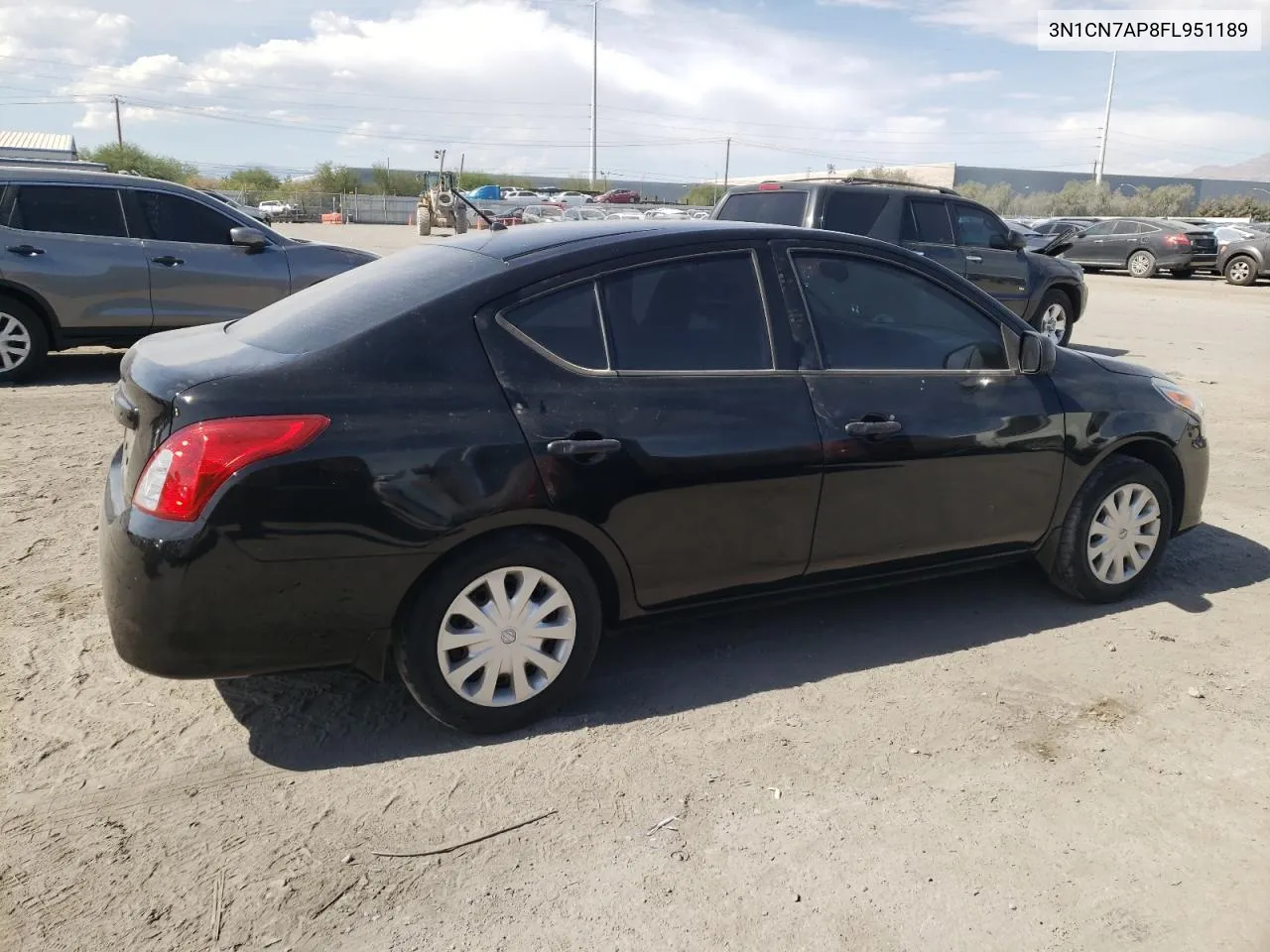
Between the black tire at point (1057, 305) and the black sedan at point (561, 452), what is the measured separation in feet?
26.9

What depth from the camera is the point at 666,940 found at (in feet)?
8.19

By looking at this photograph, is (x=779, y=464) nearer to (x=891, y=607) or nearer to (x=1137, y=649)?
(x=891, y=607)

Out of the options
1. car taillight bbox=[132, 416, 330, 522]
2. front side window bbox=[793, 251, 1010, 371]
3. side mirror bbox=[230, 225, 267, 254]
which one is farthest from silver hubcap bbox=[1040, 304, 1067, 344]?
car taillight bbox=[132, 416, 330, 522]

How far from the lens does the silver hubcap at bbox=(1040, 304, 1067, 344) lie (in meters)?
12.1

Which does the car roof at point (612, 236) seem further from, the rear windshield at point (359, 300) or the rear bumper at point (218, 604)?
the rear bumper at point (218, 604)

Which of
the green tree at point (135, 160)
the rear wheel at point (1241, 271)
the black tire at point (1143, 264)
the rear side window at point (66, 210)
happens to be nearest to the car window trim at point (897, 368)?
the rear side window at point (66, 210)

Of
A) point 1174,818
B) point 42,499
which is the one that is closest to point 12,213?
point 42,499

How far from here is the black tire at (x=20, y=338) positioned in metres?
8.36

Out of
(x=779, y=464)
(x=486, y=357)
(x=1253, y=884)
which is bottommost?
(x=1253, y=884)

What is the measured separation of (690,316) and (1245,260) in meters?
25.1

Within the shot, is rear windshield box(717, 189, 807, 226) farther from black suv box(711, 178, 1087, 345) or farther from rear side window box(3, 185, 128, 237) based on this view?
rear side window box(3, 185, 128, 237)

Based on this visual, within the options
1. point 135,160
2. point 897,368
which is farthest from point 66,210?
point 135,160

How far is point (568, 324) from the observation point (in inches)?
134

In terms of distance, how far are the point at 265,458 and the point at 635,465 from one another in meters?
1.16
